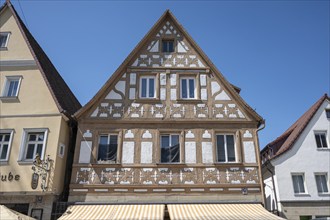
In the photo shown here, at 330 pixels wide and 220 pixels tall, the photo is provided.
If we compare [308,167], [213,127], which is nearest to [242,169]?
[213,127]

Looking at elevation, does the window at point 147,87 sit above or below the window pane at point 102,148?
above

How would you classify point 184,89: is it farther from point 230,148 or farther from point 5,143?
point 5,143

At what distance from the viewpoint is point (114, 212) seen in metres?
12.2

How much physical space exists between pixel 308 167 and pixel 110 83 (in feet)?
34.4

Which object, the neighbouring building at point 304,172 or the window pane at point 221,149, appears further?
the neighbouring building at point 304,172

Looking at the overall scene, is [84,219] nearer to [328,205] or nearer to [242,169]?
[242,169]

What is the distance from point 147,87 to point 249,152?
5765mm

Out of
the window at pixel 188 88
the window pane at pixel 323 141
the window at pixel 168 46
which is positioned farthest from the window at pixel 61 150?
the window pane at pixel 323 141

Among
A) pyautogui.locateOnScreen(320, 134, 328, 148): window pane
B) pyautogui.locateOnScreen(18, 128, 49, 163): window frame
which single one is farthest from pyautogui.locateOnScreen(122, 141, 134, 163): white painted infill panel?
pyautogui.locateOnScreen(320, 134, 328, 148): window pane

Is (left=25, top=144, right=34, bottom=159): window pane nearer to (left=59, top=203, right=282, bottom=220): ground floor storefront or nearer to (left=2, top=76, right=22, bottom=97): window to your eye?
(left=2, top=76, right=22, bottom=97): window

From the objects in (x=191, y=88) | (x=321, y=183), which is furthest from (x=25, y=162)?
(x=321, y=183)

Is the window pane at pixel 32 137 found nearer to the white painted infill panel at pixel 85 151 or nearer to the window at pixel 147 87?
the white painted infill panel at pixel 85 151

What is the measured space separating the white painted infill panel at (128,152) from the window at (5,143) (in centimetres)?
500

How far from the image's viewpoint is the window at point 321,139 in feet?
51.7
